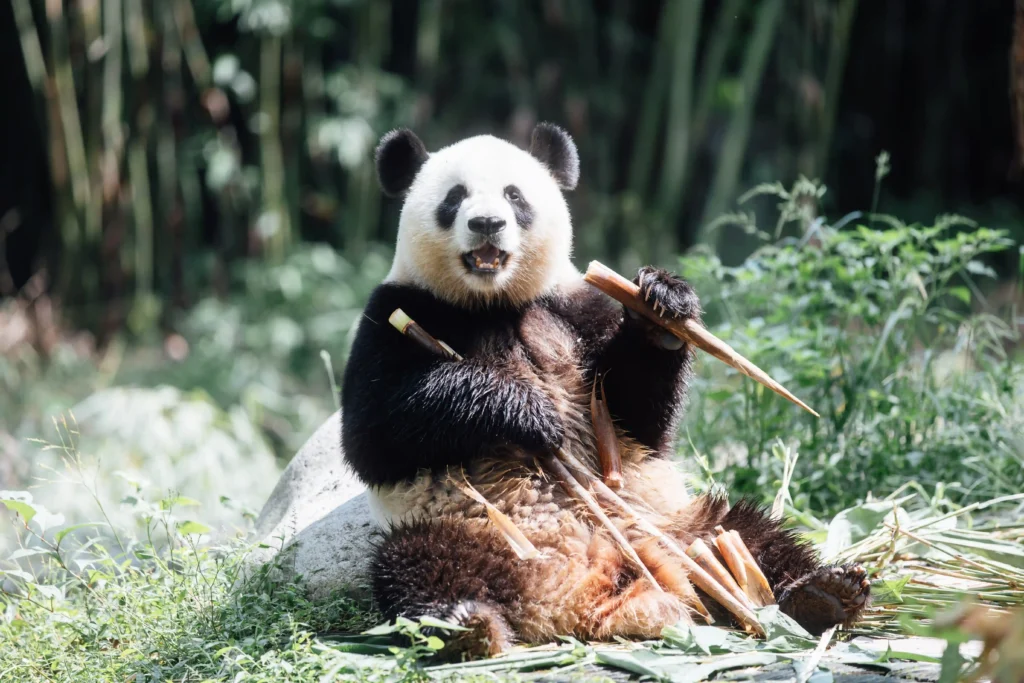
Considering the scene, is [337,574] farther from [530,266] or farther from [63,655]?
[530,266]

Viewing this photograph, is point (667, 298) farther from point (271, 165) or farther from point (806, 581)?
point (271, 165)

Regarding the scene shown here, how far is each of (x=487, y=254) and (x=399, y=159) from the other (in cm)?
52

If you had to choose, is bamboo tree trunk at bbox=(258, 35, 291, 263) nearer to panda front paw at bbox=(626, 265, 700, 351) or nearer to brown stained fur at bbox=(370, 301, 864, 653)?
brown stained fur at bbox=(370, 301, 864, 653)

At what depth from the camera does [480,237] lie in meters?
2.79

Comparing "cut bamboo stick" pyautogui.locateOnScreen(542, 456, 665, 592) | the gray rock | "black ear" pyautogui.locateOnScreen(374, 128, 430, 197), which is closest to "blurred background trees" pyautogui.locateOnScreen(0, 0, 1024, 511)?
the gray rock

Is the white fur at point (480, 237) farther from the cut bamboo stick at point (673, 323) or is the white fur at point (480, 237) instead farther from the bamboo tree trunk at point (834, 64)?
the bamboo tree trunk at point (834, 64)

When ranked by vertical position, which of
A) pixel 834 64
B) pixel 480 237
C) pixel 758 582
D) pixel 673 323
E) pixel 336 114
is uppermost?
pixel 834 64

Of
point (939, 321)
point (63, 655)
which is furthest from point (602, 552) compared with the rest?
point (939, 321)

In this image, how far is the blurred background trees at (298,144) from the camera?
673 cm

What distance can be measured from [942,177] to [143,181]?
6.33 m

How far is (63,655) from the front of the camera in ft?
8.60

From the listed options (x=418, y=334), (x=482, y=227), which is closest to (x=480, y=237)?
(x=482, y=227)

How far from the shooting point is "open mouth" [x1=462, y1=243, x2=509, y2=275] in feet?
9.19

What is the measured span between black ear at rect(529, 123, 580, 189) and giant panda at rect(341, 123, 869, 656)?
49 mm
